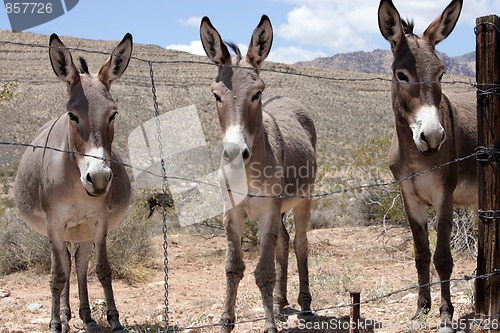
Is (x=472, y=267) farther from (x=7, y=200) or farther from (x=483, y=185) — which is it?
(x=7, y=200)

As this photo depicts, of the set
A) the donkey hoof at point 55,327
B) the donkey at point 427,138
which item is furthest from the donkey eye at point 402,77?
the donkey hoof at point 55,327

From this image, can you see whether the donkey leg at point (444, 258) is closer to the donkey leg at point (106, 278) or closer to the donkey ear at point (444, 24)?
the donkey ear at point (444, 24)

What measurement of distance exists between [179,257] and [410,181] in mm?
6103

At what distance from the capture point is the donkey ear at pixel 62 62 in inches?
198

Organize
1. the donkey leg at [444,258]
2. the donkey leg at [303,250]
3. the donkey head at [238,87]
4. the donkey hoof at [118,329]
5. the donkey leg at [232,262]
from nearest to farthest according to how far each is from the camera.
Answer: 1. the donkey head at [238,87]
2. the donkey leg at [444,258]
3. the donkey leg at [232,262]
4. the donkey hoof at [118,329]
5. the donkey leg at [303,250]

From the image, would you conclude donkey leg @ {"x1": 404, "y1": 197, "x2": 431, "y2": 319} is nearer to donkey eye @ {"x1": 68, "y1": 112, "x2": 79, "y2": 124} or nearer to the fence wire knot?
the fence wire knot

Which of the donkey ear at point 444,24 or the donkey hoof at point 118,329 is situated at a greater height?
the donkey ear at point 444,24

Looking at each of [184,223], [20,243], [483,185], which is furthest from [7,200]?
[483,185]

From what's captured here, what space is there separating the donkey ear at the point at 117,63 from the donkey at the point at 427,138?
7.59 feet

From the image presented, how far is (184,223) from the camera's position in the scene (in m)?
13.0

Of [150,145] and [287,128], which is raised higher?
[150,145]

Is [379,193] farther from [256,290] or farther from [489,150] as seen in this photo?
[489,150]

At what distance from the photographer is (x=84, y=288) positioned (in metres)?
6.46

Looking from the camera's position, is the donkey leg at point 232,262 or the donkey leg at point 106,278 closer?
Result: the donkey leg at point 232,262
